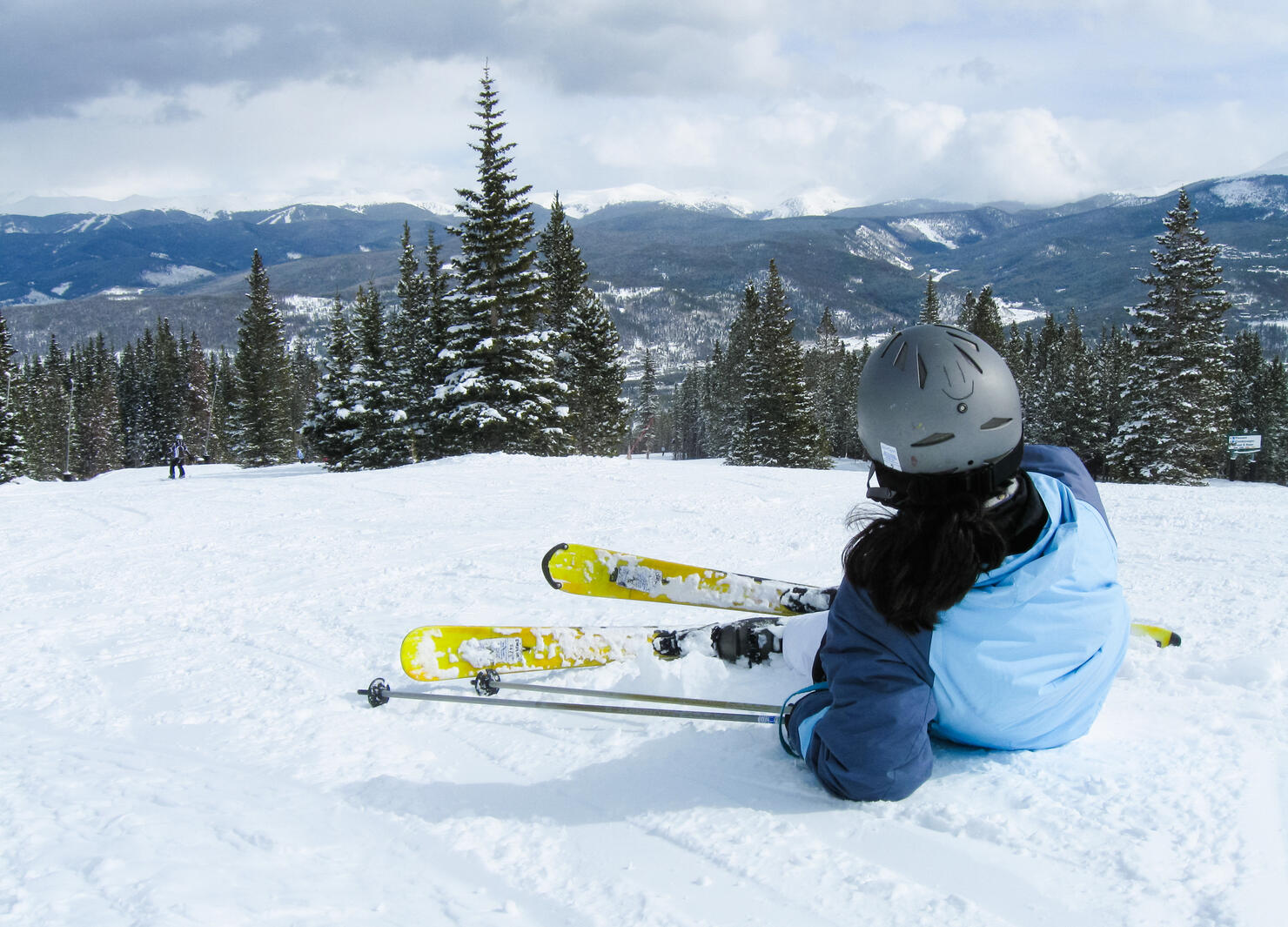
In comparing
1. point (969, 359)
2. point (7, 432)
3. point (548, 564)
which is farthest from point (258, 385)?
point (969, 359)

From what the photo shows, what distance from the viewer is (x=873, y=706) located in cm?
199

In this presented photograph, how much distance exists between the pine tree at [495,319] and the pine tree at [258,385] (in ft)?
87.0

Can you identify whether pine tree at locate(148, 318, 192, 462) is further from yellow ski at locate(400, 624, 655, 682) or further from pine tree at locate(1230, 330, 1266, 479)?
pine tree at locate(1230, 330, 1266, 479)

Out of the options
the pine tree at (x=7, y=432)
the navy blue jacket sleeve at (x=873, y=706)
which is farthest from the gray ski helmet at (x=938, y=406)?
the pine tree at (x=7, y=432)

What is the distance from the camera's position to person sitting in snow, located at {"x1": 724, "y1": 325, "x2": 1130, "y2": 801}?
1929mm

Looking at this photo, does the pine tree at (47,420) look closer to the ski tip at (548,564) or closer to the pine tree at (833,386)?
the pine tree at (833,386)

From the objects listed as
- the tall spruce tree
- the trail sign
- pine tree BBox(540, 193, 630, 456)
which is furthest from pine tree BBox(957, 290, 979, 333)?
pine tree BBox(540, 193, 630, 456)

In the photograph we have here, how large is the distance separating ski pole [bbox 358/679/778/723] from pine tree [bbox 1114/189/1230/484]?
1308 inches

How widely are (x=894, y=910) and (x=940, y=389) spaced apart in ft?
4.43

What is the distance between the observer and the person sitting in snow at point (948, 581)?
6.33 feet

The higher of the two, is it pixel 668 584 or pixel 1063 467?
pixel 1063 467

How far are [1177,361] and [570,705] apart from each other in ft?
114

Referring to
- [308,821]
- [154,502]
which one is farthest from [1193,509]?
[154,502]

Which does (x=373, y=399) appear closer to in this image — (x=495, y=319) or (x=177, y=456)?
(x=177, y=456)
